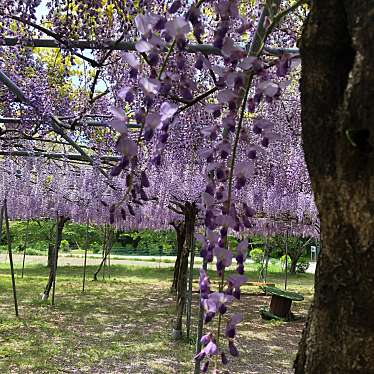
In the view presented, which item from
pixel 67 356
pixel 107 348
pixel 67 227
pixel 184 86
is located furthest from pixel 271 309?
pixel 67 227

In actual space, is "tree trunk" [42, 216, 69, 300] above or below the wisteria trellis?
below

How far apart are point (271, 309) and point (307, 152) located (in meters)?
9.80

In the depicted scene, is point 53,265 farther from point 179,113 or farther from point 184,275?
point 179,113

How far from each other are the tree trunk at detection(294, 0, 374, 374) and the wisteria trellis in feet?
0.22

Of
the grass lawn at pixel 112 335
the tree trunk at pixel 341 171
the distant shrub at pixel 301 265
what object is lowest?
the grass lawn at pixel 112 335

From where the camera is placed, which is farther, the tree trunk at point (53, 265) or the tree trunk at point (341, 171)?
the tree trunk at point (53, 265)

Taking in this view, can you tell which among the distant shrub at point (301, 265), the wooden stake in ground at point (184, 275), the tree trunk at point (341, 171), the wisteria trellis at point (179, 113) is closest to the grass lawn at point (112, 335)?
the wooden stake in ground at point (184, 275)

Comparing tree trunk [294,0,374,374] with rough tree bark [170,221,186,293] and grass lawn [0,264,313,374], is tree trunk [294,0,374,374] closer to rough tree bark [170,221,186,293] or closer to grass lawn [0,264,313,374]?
grass lawn [0,264,313,374]

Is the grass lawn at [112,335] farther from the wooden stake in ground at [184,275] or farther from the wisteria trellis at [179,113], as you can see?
the wisteria trellis at [179,113]

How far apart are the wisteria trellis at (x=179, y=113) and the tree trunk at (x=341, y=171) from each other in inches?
2.6

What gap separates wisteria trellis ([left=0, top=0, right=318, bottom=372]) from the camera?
32.6 inches

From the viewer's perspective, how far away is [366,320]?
2.55 feet

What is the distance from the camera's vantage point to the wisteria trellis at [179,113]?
829mm

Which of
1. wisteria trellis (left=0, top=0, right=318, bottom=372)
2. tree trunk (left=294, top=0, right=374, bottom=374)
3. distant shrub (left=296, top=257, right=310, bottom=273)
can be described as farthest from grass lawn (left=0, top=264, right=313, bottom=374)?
distant shrub (left=296, top=257, right=310, bottom=273)
